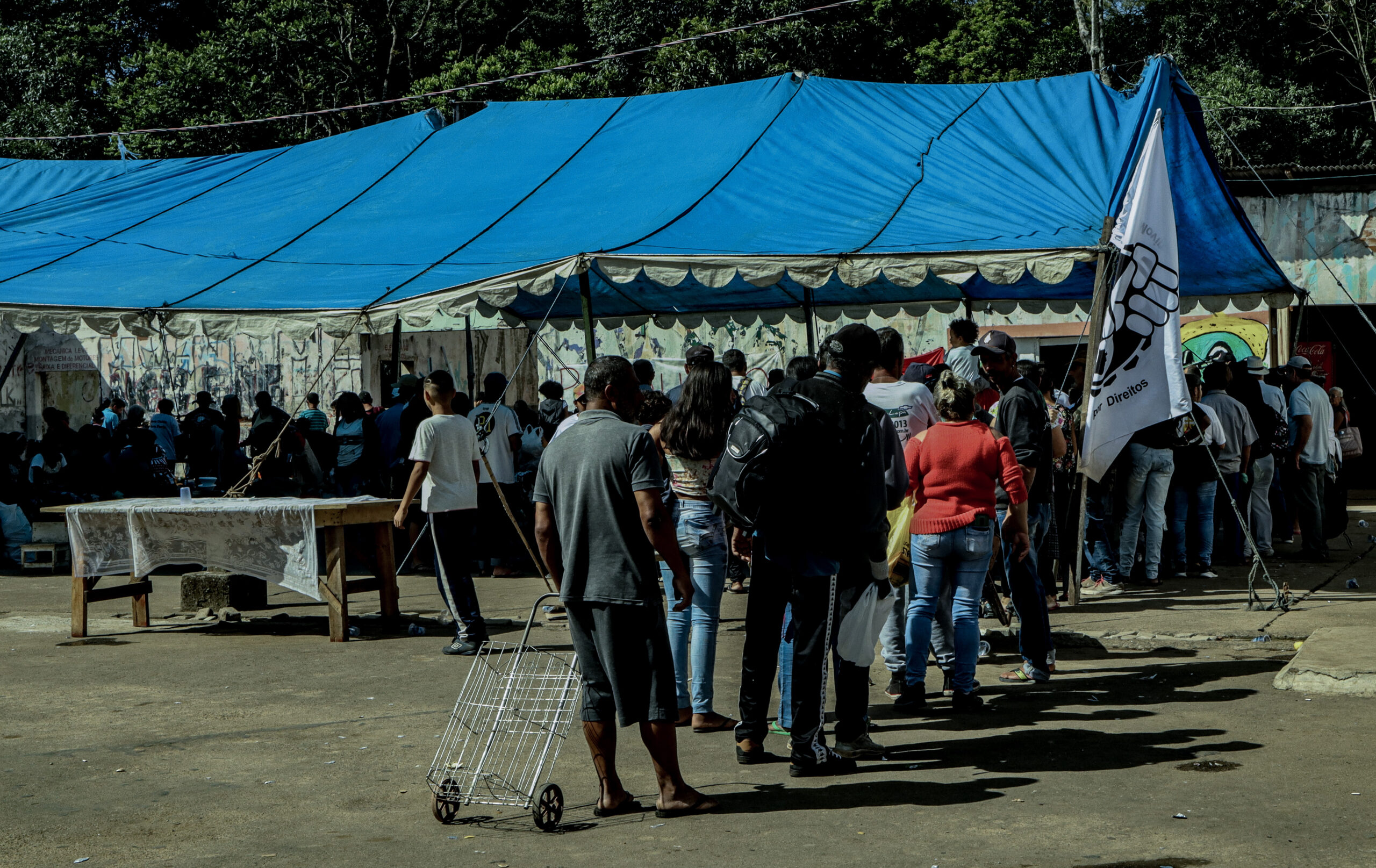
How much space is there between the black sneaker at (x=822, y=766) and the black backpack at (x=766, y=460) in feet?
3.17

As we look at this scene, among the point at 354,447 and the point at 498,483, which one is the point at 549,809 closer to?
the point at 498,483

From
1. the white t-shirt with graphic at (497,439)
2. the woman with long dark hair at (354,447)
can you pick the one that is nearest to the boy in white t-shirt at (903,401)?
the white t-shirt with graphic at (497,439)

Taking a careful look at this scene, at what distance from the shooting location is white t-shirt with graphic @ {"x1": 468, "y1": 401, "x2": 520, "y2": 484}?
11.9 meters

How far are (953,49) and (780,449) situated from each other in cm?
2282

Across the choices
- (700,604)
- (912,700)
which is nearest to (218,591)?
(700,604)

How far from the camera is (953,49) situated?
26.2 metres

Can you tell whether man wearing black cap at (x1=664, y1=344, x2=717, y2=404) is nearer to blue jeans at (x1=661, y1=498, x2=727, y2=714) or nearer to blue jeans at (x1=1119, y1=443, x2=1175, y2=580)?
blue jeans at (x1=661, y1=498, x2=727, y2=714)

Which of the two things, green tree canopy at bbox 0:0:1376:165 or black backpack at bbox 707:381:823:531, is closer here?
black backpack at bbox 707:381:823:531

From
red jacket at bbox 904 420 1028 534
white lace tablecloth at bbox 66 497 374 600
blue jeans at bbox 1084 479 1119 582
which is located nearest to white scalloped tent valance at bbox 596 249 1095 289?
blue jeans at bbox 1084 479 1119 582

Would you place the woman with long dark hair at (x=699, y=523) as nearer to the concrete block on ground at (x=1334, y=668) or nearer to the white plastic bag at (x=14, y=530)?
the concrete block on ground at (x=1334, y=668)

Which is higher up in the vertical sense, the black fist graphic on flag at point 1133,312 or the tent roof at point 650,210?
the tent roof at point 650,210

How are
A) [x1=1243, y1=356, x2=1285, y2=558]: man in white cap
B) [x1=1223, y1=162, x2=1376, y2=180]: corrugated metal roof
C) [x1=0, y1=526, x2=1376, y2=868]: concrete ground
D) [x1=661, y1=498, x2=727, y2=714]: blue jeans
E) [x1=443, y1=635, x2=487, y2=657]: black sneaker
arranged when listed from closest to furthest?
[x1=0, y1=526, x2=1376, y2=868]: concrete ground, [x1=661, y1=498, x2=727, y2=714]: blue jeans, [x1=443, y1=635, x2=487, y2=657]: black sneaker, [x1=1243, y1=356, x2=1285, y2=558]: man in white cap, [x1=1223, y1=162, x2=1376, y2=180]: corrugated metal roof

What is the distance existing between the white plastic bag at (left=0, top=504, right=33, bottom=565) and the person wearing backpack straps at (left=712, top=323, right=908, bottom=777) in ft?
35.4

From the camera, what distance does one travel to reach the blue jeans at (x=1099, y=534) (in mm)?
10719
